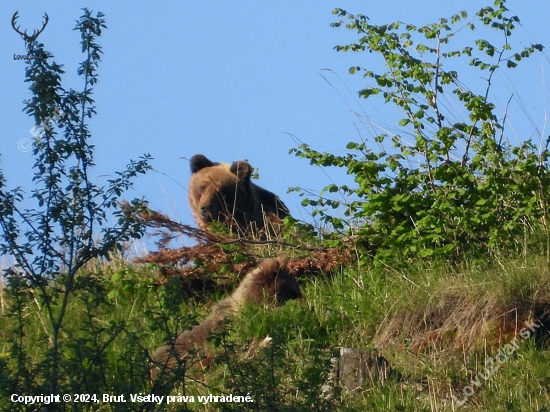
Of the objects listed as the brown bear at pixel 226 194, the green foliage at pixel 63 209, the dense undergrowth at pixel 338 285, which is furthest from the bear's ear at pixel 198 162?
the green foliage at pixel 63 209

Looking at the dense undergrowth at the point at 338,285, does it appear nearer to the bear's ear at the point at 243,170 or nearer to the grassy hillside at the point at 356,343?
the grassy hillside at the point at 356,343

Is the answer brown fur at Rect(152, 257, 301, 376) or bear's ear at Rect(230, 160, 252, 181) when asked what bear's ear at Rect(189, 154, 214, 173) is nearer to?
bear's ear at Rect(230, 160, 252, 181)

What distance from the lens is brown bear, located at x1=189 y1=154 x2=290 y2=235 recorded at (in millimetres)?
14641

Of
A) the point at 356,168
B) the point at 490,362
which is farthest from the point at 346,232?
the point at 490,362

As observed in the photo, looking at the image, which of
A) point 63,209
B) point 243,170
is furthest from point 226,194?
point 63,209

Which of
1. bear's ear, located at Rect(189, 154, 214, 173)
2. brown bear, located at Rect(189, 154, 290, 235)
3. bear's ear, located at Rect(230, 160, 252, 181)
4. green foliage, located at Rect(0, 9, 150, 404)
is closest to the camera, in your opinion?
green foliage, located at Rect(0, 9, 150, 404)

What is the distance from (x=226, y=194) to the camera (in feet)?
49.0

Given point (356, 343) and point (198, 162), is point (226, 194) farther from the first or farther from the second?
point (356, 343)

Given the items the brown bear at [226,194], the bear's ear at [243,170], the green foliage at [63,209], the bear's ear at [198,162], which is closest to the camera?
the green foliage at [63,209]

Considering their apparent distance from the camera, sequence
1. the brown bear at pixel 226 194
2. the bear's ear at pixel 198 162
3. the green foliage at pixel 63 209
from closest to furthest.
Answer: the green foliage at pixel 63 209 < the brown bear at pixel 226 194 < the bear's ear at pixel 198 162

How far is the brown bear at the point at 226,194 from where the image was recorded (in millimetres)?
14641

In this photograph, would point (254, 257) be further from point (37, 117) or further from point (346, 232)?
point (37, 117)

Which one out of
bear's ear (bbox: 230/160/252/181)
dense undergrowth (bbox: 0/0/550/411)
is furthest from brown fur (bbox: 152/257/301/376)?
bear's ear (bbox: 230/160/252/181)

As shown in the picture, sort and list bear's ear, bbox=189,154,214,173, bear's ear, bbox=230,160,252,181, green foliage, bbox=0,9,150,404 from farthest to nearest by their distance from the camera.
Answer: bear's ear, bbox=189,154,214,173 → bear's ear, bbox=230,160,252,181 → green foliage, bbox=0,9,150,404
